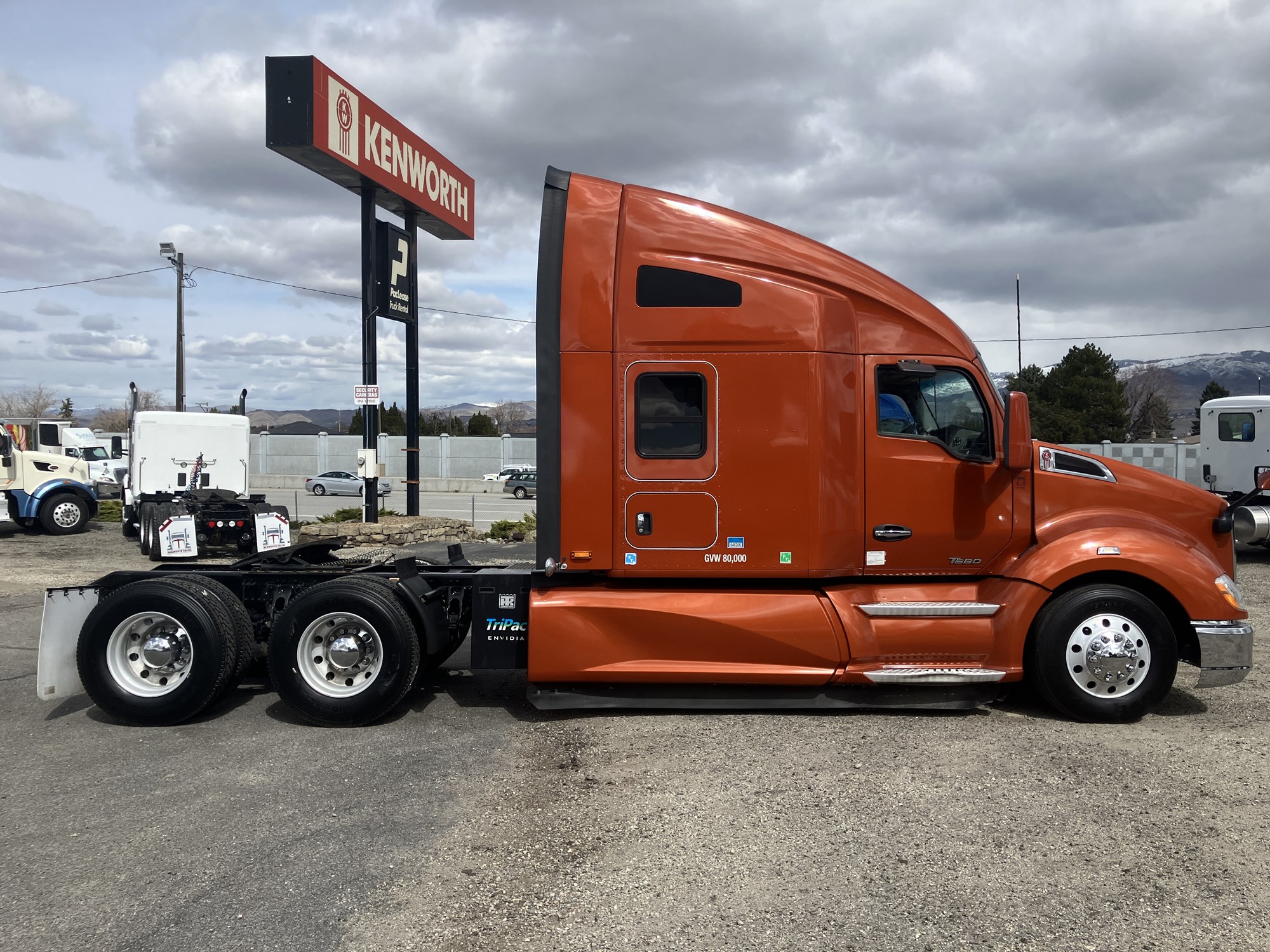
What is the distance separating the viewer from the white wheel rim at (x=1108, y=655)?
5.92 meters

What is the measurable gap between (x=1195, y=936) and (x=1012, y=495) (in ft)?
10.7

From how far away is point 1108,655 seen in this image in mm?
5914

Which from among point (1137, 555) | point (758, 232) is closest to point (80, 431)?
point (758, 232)

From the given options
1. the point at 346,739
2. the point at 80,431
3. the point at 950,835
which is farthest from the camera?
the point at 80,431

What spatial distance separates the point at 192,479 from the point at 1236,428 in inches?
756

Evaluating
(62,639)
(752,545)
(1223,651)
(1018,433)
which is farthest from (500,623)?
(1223,651)

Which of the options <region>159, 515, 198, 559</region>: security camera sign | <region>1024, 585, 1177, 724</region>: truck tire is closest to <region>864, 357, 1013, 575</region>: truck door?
<region>1024, 585, 1177, 724</region>: truck tire

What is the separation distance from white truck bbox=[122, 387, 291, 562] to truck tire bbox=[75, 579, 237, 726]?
990 cm

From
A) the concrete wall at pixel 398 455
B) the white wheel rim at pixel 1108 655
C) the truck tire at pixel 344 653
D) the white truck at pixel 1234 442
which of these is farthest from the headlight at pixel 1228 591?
the concrete wall at pixel 398 455

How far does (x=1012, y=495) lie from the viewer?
6.20 meters

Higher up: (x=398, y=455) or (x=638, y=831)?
(x=398, y=455)

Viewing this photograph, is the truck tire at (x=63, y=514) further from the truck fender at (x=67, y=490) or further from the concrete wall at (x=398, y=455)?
the concrete wall at (x=398, y=455)

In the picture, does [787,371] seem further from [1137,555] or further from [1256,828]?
[1256,828]

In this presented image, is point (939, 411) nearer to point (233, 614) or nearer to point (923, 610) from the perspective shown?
point (923, 610)
